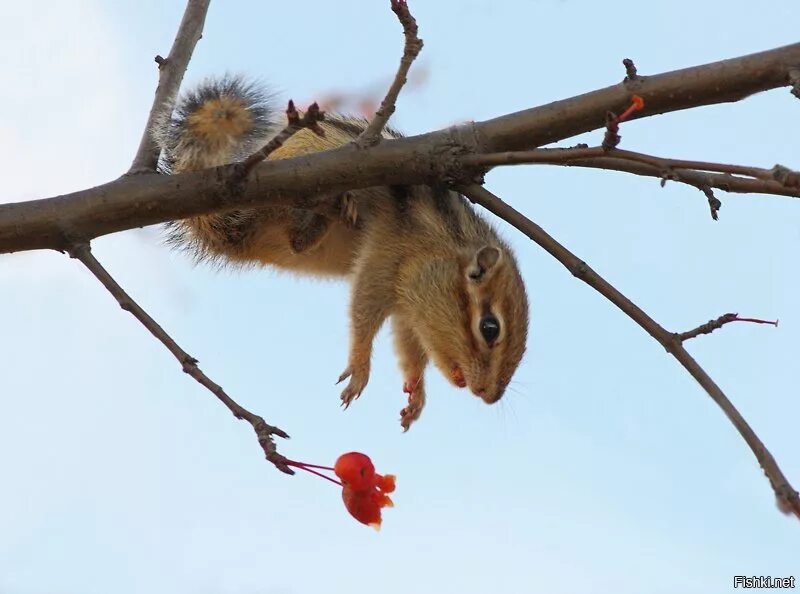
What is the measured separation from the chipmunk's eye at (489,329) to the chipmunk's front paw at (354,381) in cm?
69

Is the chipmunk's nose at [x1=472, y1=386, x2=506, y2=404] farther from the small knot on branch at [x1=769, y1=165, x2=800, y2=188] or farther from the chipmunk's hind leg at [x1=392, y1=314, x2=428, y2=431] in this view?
the small knot on branch at [x1=769, y1=165, x2=800, y2=188]

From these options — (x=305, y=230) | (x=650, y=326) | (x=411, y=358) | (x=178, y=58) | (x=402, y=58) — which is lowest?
(x=650, y=326)

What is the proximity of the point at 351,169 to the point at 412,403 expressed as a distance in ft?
7.84

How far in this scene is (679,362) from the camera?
322cm

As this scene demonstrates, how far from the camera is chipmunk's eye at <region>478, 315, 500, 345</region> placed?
215 inches

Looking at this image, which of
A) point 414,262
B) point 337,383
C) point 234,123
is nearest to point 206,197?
point 234,123

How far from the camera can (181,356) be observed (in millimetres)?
3260

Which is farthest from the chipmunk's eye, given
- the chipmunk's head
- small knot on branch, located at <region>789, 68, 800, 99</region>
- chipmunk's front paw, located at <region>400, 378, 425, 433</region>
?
small knot on branch, located at <region>789, 68, 800, 99</region>

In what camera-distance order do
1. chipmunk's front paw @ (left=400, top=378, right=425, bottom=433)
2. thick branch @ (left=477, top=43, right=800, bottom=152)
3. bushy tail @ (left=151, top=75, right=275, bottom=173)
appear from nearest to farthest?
thick branch @ (left=477, top=43, right=800, bottom=152) < bushy tail @ (left=151, top=75, right=275, bottom=173) < chipmunk's front paw @ (left=400, top=378, right=425, bottom=433)

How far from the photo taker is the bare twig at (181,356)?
2.99m

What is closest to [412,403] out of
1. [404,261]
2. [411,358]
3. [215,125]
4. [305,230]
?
[411,358]

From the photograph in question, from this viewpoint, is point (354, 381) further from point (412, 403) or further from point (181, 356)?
point (181, 356)

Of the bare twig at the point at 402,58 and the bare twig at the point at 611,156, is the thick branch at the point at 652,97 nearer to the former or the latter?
the bare twig at the point at 611,156

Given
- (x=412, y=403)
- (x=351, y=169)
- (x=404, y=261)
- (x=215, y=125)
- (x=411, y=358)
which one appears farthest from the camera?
(x=411, y=358)
